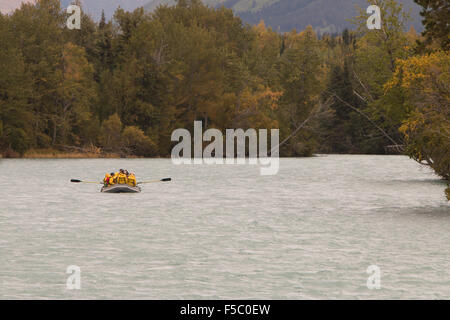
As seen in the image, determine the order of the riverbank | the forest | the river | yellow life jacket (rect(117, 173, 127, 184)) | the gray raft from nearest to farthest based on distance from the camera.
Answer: the river → the gray raft → yellow life jacket (rect(117, 173, 127, 184)) → the riverbank → the forest

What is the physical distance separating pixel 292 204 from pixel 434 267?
18565mm

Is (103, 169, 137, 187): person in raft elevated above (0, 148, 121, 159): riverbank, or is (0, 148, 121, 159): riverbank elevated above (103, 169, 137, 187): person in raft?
(0, 148, 121, 159): riverbank

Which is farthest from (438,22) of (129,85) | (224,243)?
(129,85)

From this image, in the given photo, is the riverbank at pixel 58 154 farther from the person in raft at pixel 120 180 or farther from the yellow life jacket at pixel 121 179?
the yellow life jacket at pixel 121 179

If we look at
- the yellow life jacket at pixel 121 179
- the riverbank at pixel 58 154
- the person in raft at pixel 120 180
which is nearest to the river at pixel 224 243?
the person in raft at pixel 120 180

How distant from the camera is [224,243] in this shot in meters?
24.8

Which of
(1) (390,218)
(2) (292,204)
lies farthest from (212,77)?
(1) (390,218)

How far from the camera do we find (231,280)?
60.6 feet

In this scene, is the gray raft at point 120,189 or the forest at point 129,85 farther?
the forest at point 129,85

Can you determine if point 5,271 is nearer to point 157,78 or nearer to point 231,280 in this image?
point 231,280

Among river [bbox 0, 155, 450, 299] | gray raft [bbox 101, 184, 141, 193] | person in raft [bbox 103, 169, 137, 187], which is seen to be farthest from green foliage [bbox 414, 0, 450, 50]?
person in raft [bbox 103, 169, 137, 187]

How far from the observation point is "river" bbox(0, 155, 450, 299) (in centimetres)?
1773

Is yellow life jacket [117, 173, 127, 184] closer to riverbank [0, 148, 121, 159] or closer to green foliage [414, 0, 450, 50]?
green foliage [414, 0, 450, 50]

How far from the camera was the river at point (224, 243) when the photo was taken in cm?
1773
